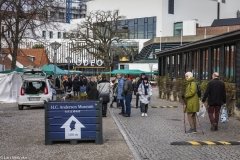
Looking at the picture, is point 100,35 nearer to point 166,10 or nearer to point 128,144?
point 166,10

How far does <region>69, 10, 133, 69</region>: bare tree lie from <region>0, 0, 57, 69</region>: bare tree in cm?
3745

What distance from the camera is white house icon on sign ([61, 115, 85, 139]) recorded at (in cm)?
1258

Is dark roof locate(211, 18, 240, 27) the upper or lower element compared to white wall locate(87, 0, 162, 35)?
lower

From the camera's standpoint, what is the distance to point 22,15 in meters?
25.0

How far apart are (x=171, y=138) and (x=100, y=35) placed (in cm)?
6080

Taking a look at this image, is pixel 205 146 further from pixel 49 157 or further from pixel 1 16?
pixel 1 16

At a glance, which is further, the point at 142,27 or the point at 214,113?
the point at 142,27

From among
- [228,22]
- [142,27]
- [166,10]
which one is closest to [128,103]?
[228,22]

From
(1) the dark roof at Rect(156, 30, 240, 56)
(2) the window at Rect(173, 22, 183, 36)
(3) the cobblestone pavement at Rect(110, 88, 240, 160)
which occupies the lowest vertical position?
(3) the cobblestone pavement at Rect(110, 88, 240, 160)

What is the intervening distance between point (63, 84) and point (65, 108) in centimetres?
3206

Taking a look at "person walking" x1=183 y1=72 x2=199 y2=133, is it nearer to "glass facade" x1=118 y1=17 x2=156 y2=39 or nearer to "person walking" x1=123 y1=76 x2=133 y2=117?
"person walking" x1=123 y1=76 x2=133 y2=117

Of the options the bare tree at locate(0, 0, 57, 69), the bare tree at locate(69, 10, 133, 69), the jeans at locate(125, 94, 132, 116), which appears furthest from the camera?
the bare tree at locate(69, 10, 133, 69)

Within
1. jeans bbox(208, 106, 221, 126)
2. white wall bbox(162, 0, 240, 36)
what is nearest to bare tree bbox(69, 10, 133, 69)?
white wall bbox(162, 0, 240, 36)

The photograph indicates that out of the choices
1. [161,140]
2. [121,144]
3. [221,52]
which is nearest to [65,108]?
[121,144]
